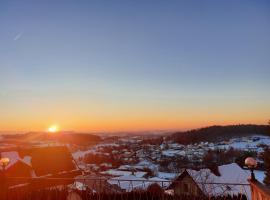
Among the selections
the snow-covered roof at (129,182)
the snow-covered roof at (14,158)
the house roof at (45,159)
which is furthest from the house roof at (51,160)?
the snow-covered roof at (129,182)

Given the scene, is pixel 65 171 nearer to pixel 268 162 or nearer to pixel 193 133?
pixel 268 162

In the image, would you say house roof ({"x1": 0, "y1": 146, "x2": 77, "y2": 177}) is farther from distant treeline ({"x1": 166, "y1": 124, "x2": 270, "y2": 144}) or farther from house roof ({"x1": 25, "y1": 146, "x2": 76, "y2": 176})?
distant treeline ({"x1": 166, "y1": 124, "x2": 270, "y2": 144})

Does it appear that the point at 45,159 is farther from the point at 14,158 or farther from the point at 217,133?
the point at 217,133

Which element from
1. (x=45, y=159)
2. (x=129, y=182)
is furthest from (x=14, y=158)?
(x=129, y=182)

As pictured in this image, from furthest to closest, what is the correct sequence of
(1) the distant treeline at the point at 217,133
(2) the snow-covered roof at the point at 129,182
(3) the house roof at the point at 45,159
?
1. (1) the distant treeline at the point at 217,133
2. (3) the house roof at the point at 45,159
3. (2) the snow-covered roof at the point at 129,182

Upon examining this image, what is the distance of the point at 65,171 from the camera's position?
14.6m

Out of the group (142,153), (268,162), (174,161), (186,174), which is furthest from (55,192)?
(142,153)

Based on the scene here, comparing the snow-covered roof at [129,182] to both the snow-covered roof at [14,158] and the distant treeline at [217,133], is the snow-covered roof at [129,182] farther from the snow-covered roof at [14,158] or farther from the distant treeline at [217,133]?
the distant treeline at [217,133]

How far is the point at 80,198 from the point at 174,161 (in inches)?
1595

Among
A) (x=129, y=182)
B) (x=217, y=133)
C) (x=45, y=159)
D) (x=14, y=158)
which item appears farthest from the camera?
(x=217, y=133)

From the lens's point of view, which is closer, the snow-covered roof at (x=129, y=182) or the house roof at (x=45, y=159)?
the snow-covered roof at (x=129, y=182)

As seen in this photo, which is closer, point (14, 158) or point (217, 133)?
point (14, 158)

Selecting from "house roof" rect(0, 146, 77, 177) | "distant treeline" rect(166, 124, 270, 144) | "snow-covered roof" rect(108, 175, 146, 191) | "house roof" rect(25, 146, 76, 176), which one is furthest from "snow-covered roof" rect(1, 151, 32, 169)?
"distant treeline" rect(166, 124, 270, 144)

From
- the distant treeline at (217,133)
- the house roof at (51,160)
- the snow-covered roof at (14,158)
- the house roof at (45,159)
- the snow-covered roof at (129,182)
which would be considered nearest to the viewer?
the snow-covered roof at (129,182)
